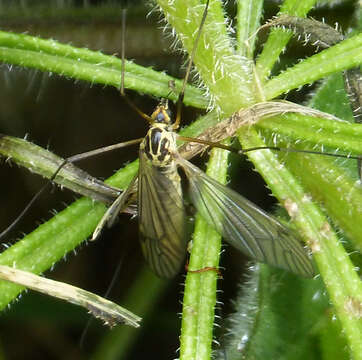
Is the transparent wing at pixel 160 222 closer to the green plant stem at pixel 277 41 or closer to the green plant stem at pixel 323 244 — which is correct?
the green plant stem at pixel 323 244

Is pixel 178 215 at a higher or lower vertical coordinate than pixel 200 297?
higher

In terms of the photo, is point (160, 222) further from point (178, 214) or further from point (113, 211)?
point (113, 211)

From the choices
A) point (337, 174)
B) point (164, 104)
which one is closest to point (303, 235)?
point (337, 174)

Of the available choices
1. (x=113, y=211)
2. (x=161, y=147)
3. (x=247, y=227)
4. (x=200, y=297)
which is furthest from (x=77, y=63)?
(x=200, y=297)

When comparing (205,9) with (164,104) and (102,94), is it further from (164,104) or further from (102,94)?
(102,94)

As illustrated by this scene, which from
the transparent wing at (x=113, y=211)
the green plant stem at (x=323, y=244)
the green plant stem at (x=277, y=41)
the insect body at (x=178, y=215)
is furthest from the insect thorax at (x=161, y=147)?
the green plant stem at (x=277, y=41)
